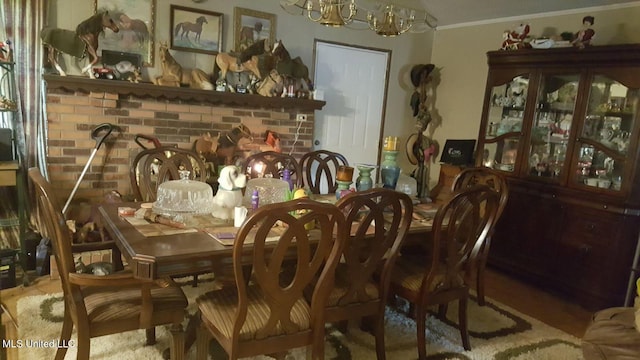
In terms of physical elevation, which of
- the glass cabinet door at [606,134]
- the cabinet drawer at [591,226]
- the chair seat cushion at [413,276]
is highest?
the glass cabinet door at [606,134]

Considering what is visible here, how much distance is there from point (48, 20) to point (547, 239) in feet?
13.3

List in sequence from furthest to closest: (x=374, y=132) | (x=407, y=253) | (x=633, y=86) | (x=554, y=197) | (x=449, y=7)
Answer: (x=374, y=132)
(x=449, y=7)
(x=554, y=197)
(x=633, y=86)
(x=407, y=253)

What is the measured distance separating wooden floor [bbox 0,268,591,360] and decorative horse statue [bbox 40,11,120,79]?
1.50m

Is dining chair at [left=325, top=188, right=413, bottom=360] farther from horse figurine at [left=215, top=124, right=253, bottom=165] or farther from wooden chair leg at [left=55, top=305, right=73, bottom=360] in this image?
horse figurine at [left=215, top=124, right=253, bottom=165]

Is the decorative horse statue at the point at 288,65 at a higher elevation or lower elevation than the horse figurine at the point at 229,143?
higher

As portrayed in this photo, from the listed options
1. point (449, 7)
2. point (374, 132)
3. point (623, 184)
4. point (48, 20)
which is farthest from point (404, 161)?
point (48, 20)

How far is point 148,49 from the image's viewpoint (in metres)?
3.62

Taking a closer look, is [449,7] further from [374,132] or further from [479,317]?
[479,317]

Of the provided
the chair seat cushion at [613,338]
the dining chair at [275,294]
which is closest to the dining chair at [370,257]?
the dining chair at [275,294]

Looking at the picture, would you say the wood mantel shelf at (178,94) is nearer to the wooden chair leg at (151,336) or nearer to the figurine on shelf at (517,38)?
the figurine on shelf at (517,38)

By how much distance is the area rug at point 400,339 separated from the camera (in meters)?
2.29

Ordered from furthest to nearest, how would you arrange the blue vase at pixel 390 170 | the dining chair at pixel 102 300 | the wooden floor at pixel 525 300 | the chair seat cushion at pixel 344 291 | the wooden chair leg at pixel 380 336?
1. the wooden floor at pixel 525 300
2. the blue vase at pixel 390 170
3. the wooden chair leg at pixel 380 336
4. the chair seat cushion at pixel 344 291
5. the dining chair at pixel 102 300

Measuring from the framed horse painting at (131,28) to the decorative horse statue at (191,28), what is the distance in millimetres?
208

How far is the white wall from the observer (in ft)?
11.1
